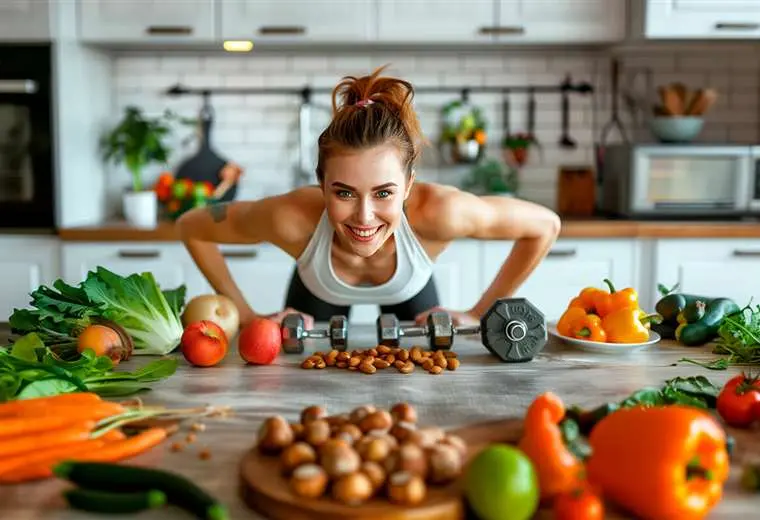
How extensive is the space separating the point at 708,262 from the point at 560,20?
1.23m

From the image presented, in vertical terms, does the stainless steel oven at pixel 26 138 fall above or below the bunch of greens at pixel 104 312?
above

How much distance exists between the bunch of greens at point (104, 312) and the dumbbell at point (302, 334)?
249 mm

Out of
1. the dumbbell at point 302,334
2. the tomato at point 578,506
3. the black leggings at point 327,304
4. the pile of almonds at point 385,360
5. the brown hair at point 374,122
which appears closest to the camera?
the tomato at point 578,506

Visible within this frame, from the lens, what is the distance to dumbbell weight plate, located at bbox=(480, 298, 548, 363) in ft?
5.98

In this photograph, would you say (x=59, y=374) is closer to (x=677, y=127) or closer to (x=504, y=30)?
(x=504, y=30)

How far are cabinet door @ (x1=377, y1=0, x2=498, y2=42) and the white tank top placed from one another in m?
1.67

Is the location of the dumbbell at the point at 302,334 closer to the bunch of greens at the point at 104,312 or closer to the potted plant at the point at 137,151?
the bunch of greens at the point at 104,312

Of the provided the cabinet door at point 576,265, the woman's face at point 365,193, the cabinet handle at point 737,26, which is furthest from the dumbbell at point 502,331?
the cabinet handle at point 737,26

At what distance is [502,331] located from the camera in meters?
1.83

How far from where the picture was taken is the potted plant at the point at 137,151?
12.6ft

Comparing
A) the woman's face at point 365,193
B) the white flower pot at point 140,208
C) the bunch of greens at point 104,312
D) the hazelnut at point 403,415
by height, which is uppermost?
the woman's face at point 365,193

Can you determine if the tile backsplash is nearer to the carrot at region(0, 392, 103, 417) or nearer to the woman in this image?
the woman

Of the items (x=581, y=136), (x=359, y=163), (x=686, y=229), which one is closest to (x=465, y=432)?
(x=359, y=163)

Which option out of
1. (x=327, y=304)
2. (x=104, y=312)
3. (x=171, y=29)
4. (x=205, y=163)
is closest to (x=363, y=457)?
(x=104, y=312)
